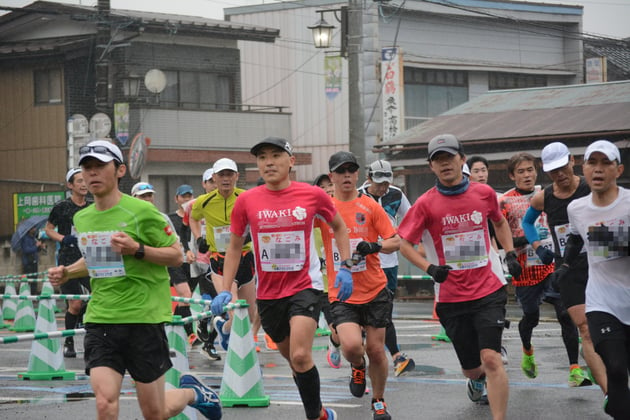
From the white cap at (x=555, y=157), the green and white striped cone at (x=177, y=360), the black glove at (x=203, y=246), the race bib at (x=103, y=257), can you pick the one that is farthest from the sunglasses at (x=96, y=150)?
the black glove at (x=203, y=246)

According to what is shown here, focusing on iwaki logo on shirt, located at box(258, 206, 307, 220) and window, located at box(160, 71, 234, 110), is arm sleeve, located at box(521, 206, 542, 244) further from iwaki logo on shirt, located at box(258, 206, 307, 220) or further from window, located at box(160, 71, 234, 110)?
window, located at box(160, 71, 234, 110)

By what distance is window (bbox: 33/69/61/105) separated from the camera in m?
35.3

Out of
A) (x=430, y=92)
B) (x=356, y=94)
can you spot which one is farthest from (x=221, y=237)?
(x=430, y=92)

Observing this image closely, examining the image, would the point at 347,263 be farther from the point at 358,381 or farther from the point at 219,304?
the point at 358,381

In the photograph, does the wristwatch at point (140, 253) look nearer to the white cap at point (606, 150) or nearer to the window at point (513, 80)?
the white cap at point (606, 150)

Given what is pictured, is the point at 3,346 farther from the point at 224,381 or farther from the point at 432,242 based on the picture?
the point at 432,242

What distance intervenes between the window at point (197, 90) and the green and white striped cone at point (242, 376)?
27047mm

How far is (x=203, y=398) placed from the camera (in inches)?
305

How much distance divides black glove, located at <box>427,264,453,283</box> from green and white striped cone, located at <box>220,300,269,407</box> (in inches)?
89.2

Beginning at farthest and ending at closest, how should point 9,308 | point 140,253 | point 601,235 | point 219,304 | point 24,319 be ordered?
1. point 9,308
2. point 24,319
3. point 219,304
4. point 601,235
5. point 140,253

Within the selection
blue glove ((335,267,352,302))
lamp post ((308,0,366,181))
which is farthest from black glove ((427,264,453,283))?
lamp post ((308,0,366,181))

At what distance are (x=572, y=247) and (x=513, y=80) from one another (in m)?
33.2

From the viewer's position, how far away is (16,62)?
35.8 m

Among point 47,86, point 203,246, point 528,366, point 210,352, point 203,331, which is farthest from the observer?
point 47,86
